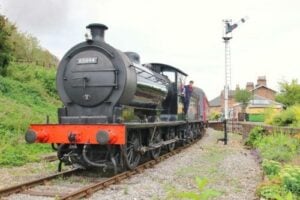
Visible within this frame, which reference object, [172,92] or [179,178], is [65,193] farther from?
[172,92]

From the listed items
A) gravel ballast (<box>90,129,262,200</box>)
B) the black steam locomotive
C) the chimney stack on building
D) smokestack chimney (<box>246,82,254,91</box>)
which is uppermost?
the chimney stack on building

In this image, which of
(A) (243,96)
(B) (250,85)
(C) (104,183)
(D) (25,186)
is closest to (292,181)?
(C) (104,183)

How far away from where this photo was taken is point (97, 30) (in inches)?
396

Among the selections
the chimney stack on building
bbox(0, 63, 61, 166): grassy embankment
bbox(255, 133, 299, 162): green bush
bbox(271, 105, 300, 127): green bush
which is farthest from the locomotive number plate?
the chimney stack on building

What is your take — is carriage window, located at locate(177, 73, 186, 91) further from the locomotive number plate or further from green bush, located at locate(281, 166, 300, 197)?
green bush, located at locate(281, 166, 300, 197)

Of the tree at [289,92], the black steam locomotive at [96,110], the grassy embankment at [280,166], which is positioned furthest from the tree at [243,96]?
the black steam locomotive at [96,110]

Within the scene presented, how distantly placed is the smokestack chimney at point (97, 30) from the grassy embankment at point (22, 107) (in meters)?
4.14

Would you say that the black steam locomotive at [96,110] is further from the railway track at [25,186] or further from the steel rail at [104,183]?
the railway track at [25,186]

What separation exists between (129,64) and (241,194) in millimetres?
3965

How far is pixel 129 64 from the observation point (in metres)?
10.0

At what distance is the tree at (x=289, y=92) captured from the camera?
150ft

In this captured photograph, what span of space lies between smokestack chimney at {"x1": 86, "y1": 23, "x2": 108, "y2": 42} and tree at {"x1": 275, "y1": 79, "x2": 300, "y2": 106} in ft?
124

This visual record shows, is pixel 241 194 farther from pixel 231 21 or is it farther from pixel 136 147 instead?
pixel 231 21

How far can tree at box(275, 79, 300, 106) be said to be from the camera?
45.7 metres
